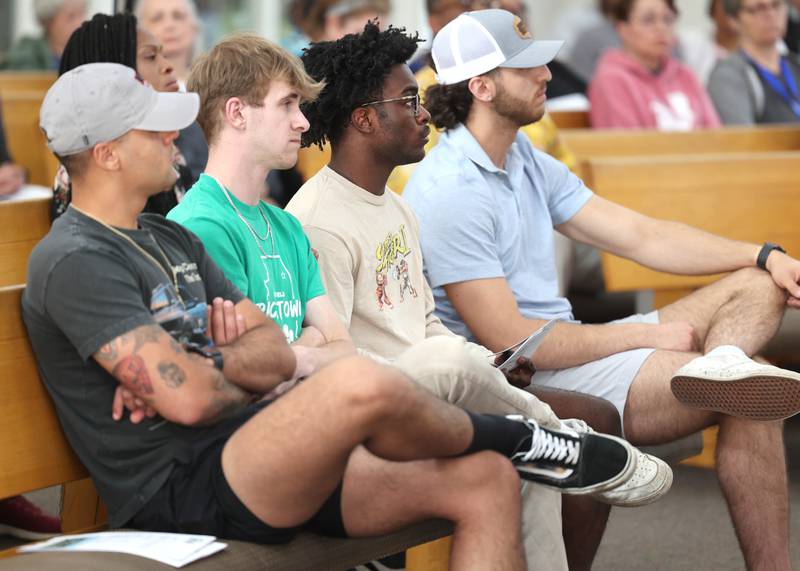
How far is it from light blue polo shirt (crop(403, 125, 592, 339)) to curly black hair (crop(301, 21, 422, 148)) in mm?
423

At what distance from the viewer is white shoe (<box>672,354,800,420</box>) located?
130 inches

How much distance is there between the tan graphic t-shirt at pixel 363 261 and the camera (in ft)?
10.9

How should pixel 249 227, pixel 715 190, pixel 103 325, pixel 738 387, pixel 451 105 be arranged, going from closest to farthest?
pixel 103 325, pixel 249 227, pixel 738 387, pixel 451 105, pixel 715 190

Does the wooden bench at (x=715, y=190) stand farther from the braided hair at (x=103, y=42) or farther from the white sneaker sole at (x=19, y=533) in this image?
the white sneaker sole at (x=19, y=533)

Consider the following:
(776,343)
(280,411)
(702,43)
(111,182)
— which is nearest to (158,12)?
(776,343)

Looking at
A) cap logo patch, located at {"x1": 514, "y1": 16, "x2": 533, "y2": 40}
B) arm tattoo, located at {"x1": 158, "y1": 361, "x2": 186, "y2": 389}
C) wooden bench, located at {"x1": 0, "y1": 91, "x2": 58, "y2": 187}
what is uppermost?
cap logo patch, located at {"x1": 514, "y1": 16, "x2": 533, "y2": 40}

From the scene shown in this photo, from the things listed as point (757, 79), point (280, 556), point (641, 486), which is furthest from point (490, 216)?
point (757, 79)

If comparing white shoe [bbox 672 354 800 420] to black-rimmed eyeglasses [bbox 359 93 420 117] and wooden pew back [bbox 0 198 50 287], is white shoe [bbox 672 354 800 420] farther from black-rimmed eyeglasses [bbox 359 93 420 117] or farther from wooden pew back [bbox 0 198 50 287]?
wooden pew back [bbox 0 198 50 287]

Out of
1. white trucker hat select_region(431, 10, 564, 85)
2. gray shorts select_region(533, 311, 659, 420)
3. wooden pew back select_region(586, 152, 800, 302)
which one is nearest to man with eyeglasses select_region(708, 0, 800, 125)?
wooden pew back select_region(586, 152, 800, 302)

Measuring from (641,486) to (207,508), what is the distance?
95 centimetres

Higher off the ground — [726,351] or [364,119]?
[364,119]

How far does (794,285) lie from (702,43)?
22.1 ft

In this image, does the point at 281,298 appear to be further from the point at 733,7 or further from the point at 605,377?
the point at 733,7

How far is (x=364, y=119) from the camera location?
3.49 meters
